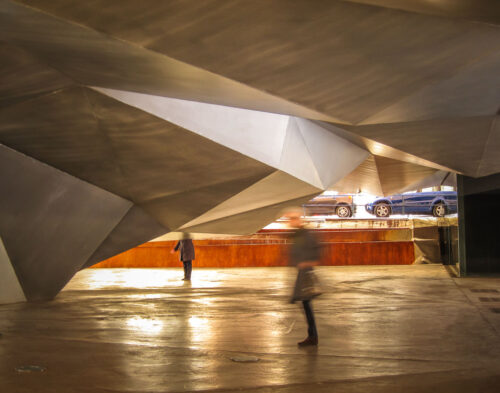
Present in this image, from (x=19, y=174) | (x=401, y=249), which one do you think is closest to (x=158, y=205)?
(x=19, y=174)

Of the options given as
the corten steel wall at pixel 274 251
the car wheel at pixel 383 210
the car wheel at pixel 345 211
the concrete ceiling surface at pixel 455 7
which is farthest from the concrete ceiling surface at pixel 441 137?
the car wheel at pixel 345 211

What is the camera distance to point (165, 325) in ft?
32.3

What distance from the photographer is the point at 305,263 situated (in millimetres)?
8305

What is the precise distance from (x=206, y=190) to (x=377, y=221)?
16.4 meters

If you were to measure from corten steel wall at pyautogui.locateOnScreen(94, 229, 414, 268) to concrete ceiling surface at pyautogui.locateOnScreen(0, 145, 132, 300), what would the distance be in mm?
11989

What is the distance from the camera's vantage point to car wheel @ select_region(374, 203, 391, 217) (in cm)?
3366

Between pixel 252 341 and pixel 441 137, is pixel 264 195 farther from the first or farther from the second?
pixel 252 341

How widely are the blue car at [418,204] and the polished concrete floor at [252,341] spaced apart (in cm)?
1622

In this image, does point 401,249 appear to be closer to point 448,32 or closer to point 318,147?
point 318,147

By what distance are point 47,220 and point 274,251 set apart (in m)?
14.6

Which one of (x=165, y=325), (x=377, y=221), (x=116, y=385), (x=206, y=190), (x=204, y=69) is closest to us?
(x=116, y=385)

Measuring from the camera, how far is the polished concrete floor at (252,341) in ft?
20.0

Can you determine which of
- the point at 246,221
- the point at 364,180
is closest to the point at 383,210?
the point at 364,180

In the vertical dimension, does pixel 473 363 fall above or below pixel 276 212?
below
